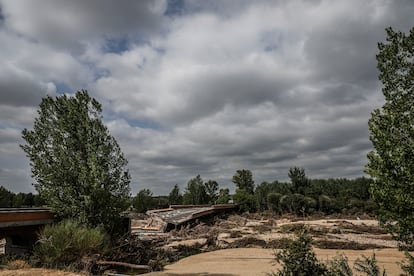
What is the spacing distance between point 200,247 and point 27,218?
36.8 ft

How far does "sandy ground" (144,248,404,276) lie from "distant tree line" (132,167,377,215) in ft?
87.2

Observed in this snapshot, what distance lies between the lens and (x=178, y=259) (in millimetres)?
17141

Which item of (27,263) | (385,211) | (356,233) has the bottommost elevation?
(356,233)

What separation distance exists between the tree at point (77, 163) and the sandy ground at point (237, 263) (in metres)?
4.04

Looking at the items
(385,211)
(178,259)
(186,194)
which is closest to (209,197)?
(186,194)

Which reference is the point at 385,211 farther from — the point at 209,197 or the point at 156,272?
the point at 209,197

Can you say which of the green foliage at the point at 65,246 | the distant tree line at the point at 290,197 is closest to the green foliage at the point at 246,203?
the distant tree line at the point at 290,197

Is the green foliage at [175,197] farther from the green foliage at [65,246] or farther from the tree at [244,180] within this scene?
the green foliage at [65,246]

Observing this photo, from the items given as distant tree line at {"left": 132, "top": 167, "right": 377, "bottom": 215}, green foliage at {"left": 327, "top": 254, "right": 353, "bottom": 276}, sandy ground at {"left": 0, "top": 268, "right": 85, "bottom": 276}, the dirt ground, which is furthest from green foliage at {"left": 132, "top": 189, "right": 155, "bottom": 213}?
green foliage at {"left": 327, "top": 254, "right": 353, "bottom": 276}

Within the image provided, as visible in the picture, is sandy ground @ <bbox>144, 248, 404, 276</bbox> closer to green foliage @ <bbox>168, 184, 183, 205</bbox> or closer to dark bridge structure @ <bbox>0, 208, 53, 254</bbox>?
dark bridge structure @ <bbox>0, 208, 53, 254</bbox>

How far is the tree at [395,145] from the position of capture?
7660 mm

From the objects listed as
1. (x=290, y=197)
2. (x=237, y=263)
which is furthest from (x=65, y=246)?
(x=290, y=197)

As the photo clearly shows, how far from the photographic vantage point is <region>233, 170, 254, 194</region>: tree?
67938 mm

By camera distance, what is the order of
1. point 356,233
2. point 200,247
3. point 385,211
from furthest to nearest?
point 356,233 → point 200,247 → point 385,211
